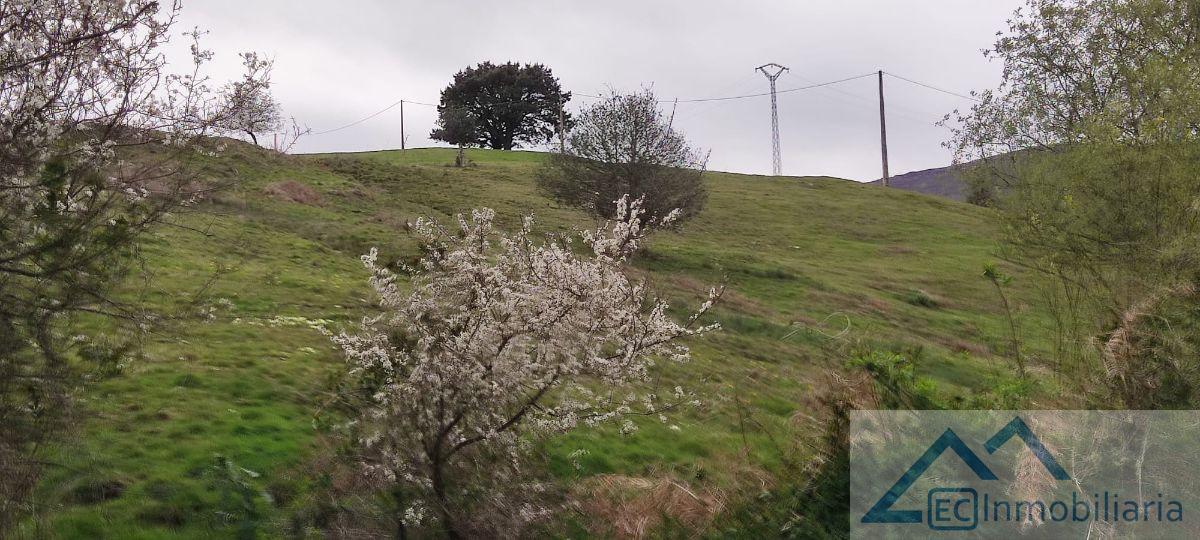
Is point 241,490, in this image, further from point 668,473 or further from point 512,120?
point 512,120

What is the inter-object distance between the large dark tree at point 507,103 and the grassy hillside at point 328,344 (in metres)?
46.4

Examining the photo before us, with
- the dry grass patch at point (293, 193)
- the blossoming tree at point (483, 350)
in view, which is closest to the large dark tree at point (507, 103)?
the dry grass patch at point (293, 193)

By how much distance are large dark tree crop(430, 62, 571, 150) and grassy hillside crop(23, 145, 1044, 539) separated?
46.4m

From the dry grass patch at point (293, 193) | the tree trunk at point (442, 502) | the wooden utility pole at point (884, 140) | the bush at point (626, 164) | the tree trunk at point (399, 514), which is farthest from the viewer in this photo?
the wooden utility pole at point (884, 140)

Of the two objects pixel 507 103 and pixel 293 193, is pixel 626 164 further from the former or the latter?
pixel 507 103

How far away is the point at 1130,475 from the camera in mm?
9102

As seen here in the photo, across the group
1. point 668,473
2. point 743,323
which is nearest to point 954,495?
point 668,473

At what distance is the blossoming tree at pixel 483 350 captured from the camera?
8.60 m

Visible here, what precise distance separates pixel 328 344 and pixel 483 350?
6.82 m

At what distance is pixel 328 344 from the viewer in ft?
47.3

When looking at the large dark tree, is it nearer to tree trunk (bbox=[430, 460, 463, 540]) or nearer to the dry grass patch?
the dry grass patch

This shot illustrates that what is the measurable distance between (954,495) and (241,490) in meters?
7.79

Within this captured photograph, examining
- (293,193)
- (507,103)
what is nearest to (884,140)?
(507,103)

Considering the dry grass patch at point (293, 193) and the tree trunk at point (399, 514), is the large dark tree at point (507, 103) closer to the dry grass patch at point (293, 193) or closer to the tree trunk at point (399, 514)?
the dry grass patch at point (293, 193)
